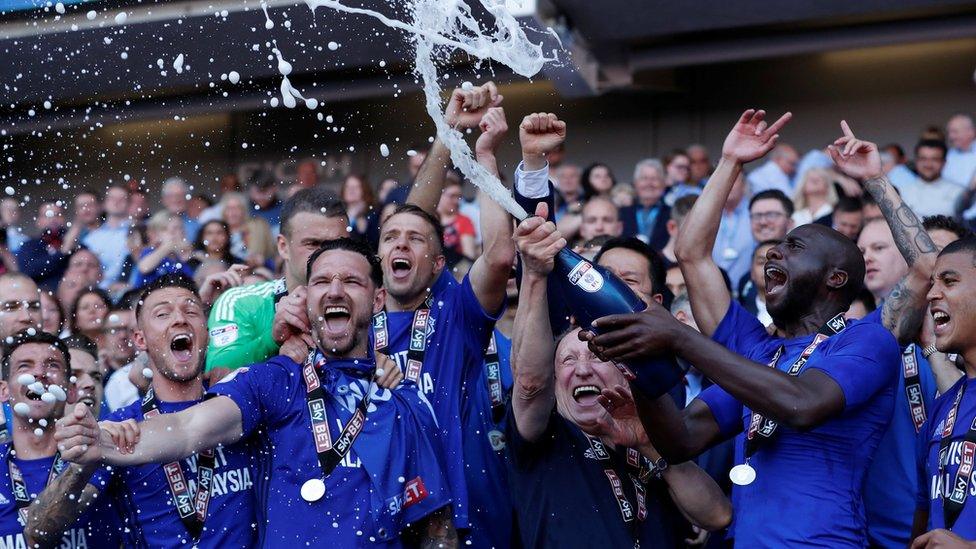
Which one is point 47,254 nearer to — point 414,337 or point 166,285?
point 166,285

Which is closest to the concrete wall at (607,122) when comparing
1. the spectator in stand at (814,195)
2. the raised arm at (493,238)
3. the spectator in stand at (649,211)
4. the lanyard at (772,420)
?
the spectator in stand at (649,211)

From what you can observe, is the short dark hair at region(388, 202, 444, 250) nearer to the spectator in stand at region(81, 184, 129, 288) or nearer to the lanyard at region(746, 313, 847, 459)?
the lanyard at region(746, 313, 847, 459)

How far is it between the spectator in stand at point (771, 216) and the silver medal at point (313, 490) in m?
4.36

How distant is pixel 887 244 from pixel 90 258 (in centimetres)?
641

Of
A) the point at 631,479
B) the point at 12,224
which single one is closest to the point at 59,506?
the point at 631,479

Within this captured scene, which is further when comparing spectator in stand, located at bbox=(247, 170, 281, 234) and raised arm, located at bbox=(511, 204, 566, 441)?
spectator in stand, located at bbox=(247, 170, 281, 234)

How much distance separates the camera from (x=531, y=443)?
18.2 feet

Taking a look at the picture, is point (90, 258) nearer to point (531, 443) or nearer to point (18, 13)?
point (18, 13)

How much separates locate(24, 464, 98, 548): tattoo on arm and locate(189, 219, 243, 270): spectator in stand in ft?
13.9

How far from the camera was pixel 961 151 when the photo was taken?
10.7 meters

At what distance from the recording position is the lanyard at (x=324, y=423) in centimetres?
518

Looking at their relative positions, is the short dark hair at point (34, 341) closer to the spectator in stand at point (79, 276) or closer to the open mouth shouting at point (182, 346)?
the open mouth shouting at point (182, 346)

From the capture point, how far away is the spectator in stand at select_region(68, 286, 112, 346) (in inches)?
354

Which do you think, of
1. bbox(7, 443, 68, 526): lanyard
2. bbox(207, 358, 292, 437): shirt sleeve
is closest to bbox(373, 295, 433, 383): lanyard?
bbox(207, 358, 292, 437): shirt sleeve
